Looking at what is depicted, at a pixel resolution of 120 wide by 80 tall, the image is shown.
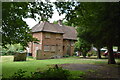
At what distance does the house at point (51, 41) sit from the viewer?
21.7 m

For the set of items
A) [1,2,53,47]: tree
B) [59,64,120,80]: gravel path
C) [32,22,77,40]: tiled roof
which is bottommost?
[59,64,120,80]: gravel path

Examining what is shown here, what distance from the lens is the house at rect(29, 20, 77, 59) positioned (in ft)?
71.2

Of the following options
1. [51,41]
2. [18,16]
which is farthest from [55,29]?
[18,16]

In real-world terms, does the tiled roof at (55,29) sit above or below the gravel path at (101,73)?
above

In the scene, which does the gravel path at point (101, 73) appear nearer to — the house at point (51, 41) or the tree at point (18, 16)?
the tree at point (18, 16)

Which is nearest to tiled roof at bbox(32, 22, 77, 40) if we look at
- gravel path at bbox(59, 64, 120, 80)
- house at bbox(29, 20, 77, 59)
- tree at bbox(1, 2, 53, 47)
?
house at bbox(29, 20, 77, 59)

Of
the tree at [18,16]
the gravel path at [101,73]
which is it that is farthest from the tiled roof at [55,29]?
the tree at [18,16]

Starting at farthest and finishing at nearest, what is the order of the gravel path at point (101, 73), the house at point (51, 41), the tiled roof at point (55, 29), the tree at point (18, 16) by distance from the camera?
the tiled roof at point (55, 29) < the house at point (51, 41) < the gravel path at point (101, 73) < the tree at point (18, 16)

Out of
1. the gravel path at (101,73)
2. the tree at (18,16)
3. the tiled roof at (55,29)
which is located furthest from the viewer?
the tiled roof at (55,29)

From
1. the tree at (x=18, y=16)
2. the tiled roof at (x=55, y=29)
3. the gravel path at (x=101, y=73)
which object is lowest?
the gravel path at (x=101, y=73)

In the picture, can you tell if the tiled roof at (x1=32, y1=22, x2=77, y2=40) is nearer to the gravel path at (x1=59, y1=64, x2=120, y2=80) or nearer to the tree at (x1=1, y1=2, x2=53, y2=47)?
the gravel path at (x1=59, y1=64, x2=120, y2=80)

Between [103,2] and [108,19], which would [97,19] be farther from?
[103,2]

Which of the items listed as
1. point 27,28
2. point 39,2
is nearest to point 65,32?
point 27,28

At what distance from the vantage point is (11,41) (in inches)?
244
